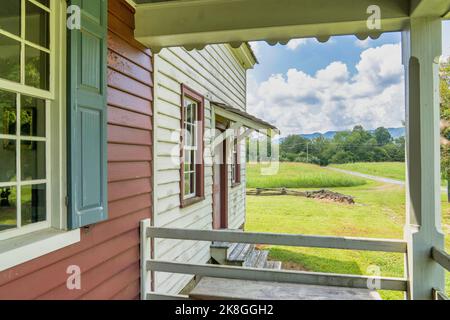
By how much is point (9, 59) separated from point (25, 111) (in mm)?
270

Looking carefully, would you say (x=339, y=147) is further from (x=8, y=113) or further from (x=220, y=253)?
(x=8, y=113)

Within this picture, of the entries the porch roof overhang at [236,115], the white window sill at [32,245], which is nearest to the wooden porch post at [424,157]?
the white window sill at [32,245]

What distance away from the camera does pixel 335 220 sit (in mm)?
8773

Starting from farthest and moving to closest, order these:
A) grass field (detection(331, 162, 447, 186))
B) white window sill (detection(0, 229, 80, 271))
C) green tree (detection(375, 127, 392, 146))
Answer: grass field (detection(331, 162, 447, 186)) < green tree (detection(375, 127, 392, 146)) < white window sill (detection(0, 229, 80, 271))

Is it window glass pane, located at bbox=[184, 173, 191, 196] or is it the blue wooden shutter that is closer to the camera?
the blue wooden shutter

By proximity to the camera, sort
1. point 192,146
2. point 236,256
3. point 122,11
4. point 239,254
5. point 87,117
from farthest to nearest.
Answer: point 239,254 → point 236,256 → point 192,146 → point 122,11 → point 87,117

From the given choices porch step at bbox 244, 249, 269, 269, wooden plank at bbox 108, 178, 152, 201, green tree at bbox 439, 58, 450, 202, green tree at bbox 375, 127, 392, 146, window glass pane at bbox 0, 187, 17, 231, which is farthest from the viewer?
green tree at bbox 375, 127, 392, 146

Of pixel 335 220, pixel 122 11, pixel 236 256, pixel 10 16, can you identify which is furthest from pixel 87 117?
pixel 335 220

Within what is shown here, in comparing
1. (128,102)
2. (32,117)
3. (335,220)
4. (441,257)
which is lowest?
(335,220)

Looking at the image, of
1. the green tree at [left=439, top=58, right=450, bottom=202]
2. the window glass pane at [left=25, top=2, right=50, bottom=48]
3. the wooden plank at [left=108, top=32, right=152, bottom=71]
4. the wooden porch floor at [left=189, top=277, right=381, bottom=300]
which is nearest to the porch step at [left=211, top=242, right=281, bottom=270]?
the wooden porch floor at [left=189, top=277, right=381, bottom=300]

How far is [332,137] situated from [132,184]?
344 inches

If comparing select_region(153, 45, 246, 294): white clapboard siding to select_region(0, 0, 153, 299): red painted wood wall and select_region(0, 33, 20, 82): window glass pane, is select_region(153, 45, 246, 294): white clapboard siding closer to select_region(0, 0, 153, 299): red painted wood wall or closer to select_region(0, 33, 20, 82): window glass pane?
select_region(0, 0, 153, 299): red painted wood wall

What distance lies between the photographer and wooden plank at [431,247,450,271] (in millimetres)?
1941

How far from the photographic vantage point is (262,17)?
234cm
